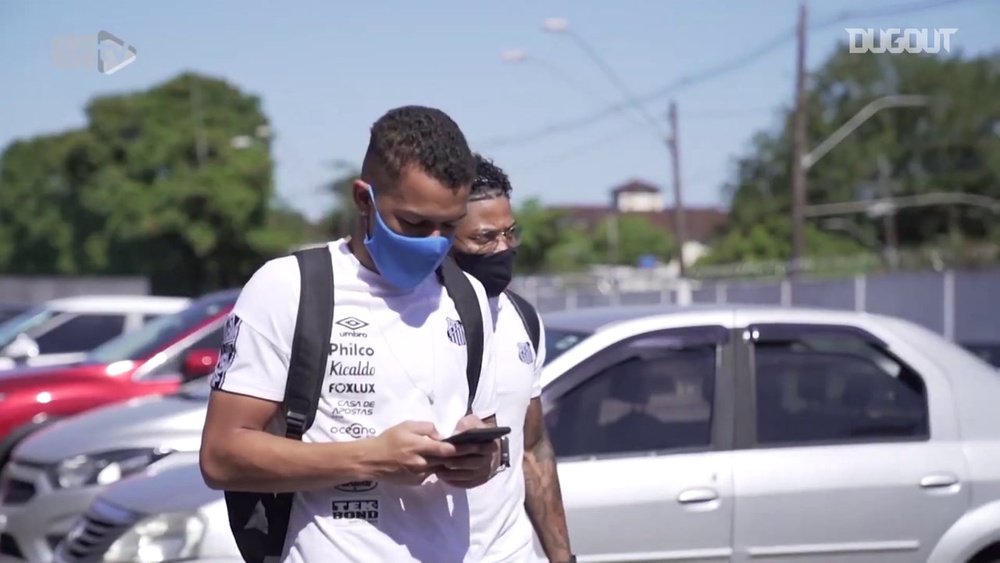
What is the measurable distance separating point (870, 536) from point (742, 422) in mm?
641

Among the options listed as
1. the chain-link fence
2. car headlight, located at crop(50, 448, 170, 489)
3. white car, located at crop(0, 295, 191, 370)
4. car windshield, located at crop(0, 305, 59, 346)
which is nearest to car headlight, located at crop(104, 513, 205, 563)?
car headlight, located at crop(50, 448, 170, 489)

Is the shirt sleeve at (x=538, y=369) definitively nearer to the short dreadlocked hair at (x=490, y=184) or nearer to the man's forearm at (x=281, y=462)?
the short dreadlocked hair at (x=490, y=184)

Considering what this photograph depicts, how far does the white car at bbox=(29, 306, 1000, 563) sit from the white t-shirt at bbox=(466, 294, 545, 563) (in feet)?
5.13

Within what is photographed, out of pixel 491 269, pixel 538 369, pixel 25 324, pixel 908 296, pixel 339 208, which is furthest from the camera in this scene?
A: pixel 339 208

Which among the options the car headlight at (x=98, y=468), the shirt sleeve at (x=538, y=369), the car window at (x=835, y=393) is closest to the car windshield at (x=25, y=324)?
the car headlight at (x=98, y=468)

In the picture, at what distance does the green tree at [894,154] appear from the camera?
76.2 m

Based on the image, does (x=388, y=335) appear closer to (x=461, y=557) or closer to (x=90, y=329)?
(x=461, y=557)

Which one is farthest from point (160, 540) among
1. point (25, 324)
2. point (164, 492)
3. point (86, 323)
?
point (25, 324)

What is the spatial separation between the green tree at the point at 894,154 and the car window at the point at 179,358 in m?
65.6

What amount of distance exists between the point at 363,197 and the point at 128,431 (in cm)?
517

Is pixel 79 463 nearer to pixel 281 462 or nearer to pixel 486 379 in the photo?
pixel 486 379

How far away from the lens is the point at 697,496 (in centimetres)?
539

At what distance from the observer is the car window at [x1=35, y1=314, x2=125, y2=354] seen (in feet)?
45.3

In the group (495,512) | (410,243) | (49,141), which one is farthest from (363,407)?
(49,141)
